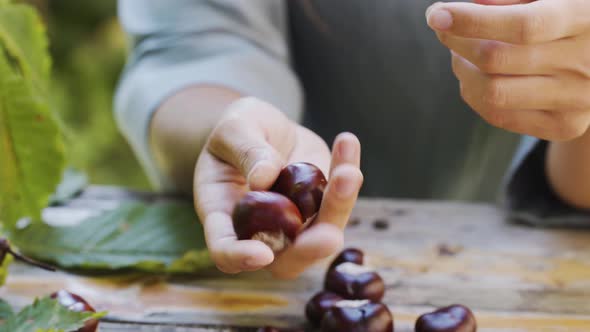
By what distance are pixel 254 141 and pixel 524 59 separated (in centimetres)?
25

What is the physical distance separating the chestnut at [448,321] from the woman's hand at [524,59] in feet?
0.62

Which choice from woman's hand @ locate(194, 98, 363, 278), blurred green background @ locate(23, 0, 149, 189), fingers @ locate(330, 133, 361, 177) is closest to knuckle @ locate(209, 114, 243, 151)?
woman's hand @ locate(194, 98, 363, 278)

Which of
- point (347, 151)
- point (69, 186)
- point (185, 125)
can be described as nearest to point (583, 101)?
point (347, 151)

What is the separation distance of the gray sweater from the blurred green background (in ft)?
4.46

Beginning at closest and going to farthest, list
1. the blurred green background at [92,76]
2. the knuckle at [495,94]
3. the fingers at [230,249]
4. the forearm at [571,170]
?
the fingers at [230,249] < the knuckle at [495,94] < the forearm at [571,170] < the blurred green background at [92,76]

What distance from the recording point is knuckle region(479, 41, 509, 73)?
54 centimetres

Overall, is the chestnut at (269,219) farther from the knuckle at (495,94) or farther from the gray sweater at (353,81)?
the gray sweater at (353,81)

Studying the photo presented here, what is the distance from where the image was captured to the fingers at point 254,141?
0.51 metres

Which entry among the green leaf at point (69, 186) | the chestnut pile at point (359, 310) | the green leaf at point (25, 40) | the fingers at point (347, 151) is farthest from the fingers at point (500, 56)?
the green leaf at point (69, 186)

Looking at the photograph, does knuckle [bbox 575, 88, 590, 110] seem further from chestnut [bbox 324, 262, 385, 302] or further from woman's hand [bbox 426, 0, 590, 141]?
chestnut [bbox 324, 262, 385, 302]

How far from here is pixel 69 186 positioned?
96 cm

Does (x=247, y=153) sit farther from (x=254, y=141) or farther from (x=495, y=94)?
(x=495, y=94)

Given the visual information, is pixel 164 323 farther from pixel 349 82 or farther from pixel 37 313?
pixel 349 82

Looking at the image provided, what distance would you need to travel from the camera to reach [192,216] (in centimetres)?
84
